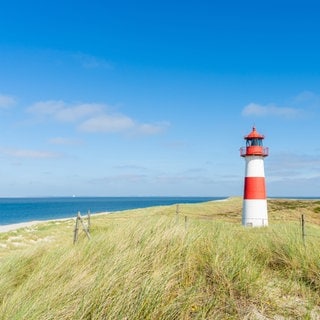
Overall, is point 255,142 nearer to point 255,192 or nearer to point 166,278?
point 255,192

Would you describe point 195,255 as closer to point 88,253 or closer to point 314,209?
point 88,253

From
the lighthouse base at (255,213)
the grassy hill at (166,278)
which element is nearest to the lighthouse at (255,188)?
the lighthouse base at (255,213)

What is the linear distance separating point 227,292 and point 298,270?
1647 mm

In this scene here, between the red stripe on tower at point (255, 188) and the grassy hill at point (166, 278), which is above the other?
the red stripe on tower at point (255, 188)

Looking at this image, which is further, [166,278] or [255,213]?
[255,213]

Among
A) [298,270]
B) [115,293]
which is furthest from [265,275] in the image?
[115,293]

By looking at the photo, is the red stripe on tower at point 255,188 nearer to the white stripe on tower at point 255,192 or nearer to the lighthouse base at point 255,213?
the white stripe on tower at point 255,192

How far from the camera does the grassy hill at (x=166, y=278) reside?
3.56 meters

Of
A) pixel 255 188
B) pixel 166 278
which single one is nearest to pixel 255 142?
pixel 255 188

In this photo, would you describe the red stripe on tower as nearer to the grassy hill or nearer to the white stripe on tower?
the white stripe on tower

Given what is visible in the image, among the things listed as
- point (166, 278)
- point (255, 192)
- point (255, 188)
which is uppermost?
point (255, 188)

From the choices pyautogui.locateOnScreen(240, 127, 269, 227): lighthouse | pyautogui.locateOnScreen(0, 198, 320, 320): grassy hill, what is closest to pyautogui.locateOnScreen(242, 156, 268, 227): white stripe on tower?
pyautogui.locateOnScreen(240, 127, 269, 227): lighthouse

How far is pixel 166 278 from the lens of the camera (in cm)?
409

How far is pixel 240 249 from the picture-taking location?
578cm
